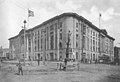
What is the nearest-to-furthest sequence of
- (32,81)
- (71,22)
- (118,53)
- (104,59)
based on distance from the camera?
1. (32,81)
2. (71,22)
3. (104,59)
4. (118,53)

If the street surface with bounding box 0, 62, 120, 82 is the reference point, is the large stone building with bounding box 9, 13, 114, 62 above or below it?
above

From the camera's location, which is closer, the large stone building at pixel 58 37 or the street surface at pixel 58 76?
the street surface at pixel 58 76

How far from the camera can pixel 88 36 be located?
98.1 feet

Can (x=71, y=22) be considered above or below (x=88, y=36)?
above

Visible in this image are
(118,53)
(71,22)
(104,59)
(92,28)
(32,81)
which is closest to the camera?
(32,81)

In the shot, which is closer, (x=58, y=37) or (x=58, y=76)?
(x=58, y=76)

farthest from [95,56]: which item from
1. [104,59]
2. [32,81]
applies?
[32,81]

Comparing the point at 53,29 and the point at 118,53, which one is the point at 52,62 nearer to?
the point at 53,29

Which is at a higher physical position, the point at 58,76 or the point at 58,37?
the point at 58,37

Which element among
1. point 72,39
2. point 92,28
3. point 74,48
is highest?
point 92,28

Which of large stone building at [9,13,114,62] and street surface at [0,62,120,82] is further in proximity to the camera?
large stone building at [9,13,114,62]

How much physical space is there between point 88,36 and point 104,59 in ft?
45.4

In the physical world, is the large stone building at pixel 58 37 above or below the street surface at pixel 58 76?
above

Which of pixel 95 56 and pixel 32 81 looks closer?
pixel 32 81
